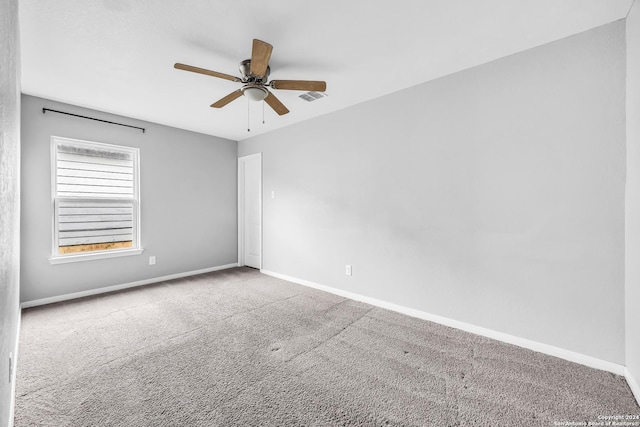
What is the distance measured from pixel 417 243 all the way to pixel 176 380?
8.01ft

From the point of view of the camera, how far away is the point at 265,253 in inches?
184

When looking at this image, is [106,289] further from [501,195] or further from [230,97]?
[501,195]

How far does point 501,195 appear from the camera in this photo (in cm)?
236

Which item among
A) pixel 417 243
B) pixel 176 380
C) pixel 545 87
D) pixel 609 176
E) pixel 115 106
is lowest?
pixel 176 380

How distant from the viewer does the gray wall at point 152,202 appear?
10.4 feet

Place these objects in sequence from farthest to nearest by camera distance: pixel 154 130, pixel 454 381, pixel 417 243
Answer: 1. pixel 154 130
2. pixel 417 243
3. pixel 454 381

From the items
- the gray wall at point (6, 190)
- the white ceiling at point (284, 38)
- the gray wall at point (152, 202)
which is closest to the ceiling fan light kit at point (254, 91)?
the white ceiling at point (284, 38)

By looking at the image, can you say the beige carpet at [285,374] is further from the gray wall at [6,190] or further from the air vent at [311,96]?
the air vent at [311,96]


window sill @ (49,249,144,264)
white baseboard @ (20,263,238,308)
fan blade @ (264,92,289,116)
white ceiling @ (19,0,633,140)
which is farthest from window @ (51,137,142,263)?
fan blade @ (264,92,289,116)

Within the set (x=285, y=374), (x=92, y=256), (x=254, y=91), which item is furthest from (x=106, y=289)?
(x=254, y=91)

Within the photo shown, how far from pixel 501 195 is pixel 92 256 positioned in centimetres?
489

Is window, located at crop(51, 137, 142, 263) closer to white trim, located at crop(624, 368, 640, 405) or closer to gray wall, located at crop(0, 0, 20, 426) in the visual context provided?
gray wall, located at crop(0, 0, 20, 426)

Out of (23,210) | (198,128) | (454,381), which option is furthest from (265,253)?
(454,381)

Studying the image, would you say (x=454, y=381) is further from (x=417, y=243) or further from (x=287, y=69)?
(x=287, y=69)
